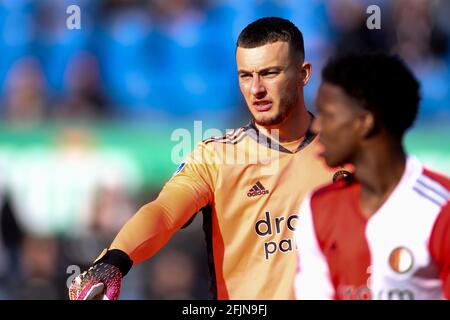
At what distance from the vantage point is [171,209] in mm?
5762

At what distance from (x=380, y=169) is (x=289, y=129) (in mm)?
1788

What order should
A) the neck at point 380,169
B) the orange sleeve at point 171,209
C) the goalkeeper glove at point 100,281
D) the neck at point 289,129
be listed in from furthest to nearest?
the neck at point 289,129
the orange sleeve at point 171,209
the goalkeeper glove at point 100,281
the neck at point 380,169

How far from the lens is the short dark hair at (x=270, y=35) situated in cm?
608

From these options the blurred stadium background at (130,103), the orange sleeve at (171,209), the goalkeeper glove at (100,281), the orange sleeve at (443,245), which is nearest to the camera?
the orange sleeve at (443,245)

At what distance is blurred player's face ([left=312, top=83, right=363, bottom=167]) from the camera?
4.39 metres

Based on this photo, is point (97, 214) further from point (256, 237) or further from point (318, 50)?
point (256, 237)

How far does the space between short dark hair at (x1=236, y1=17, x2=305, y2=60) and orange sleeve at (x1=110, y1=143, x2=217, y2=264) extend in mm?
668

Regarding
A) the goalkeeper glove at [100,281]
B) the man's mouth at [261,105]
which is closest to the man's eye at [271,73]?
the man's mouth at [261,105]

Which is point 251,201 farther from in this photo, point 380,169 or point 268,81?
point 380,169

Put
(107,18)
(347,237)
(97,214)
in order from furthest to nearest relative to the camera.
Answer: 1. (107,18)
2. (97,214)
3. (347,237)

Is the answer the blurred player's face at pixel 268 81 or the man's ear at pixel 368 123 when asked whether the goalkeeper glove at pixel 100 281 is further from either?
the man's ear at pixel 368 123

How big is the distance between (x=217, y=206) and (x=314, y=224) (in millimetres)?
1572

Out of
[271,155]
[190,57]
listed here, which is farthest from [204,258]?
[271,155]

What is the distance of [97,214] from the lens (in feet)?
33.0
